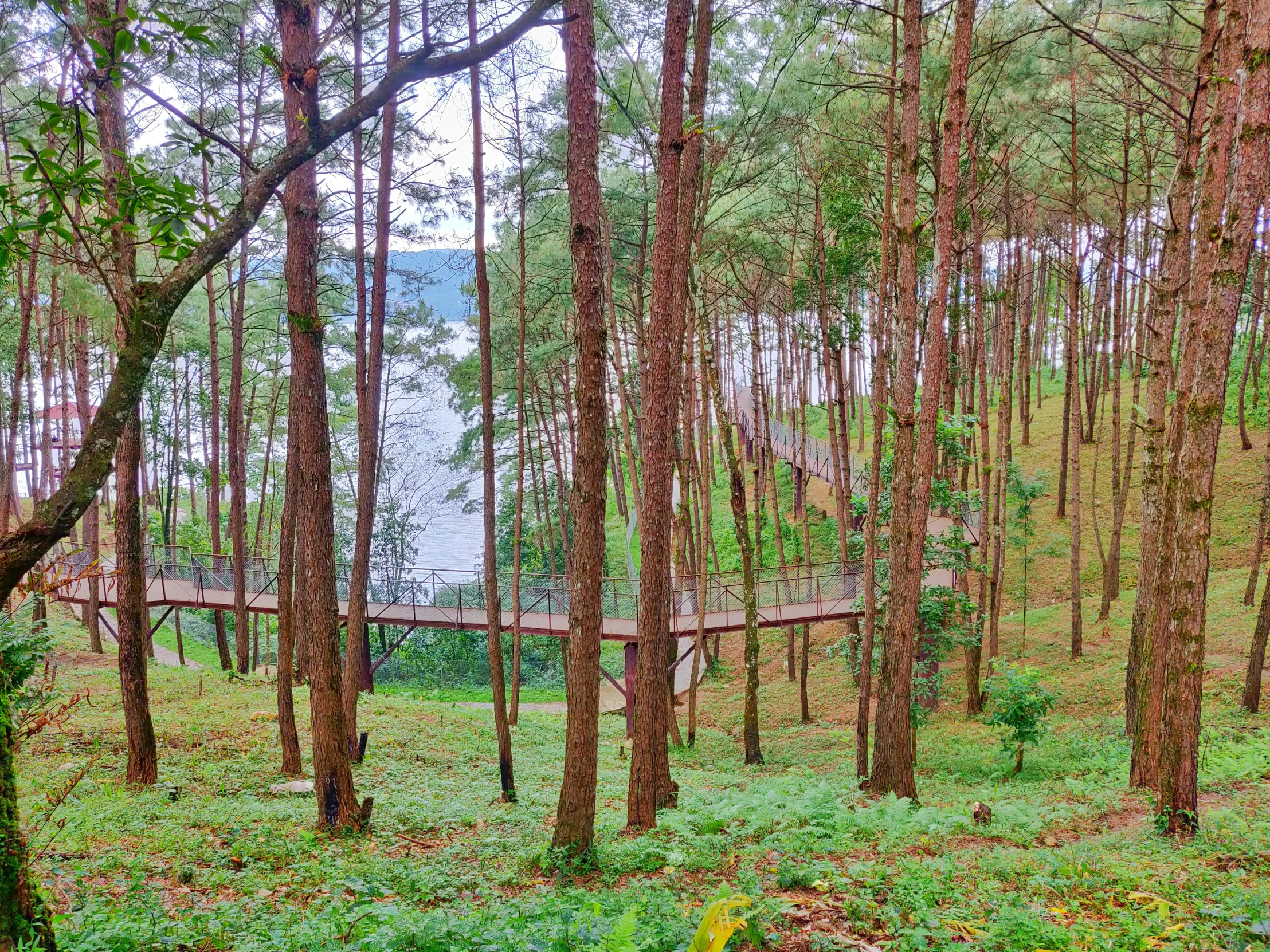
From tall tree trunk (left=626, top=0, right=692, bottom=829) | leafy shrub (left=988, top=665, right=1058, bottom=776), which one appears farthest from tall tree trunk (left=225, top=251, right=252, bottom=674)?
leafy shrub (left=988, top=665, right=1058, bottom=776)

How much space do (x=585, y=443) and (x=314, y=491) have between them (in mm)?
2344

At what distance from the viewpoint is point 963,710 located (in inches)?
508

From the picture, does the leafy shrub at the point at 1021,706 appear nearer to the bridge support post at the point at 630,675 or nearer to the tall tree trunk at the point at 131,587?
the bridge support post at the point at 630,675

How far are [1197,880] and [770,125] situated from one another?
954 centimetres

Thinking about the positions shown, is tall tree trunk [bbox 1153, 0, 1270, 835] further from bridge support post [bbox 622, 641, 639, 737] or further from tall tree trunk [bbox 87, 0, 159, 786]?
bridge support post [bbox 622, 641, 639, 737]

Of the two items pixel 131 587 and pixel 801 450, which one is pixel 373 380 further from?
pixel 801 450

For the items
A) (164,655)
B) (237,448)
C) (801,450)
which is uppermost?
(801,450)

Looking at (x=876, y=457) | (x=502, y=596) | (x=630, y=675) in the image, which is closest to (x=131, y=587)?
(x=876, y=457)

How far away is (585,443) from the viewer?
4820 millimetres

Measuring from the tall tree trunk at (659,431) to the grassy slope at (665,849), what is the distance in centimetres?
57

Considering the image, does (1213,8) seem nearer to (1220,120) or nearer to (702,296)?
(1220,120)

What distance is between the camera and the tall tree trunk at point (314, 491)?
570 cm

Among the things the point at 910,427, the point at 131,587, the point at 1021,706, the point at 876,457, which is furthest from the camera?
the point at 876,457

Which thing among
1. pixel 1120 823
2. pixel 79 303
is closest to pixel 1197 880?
pixel 1120 823
